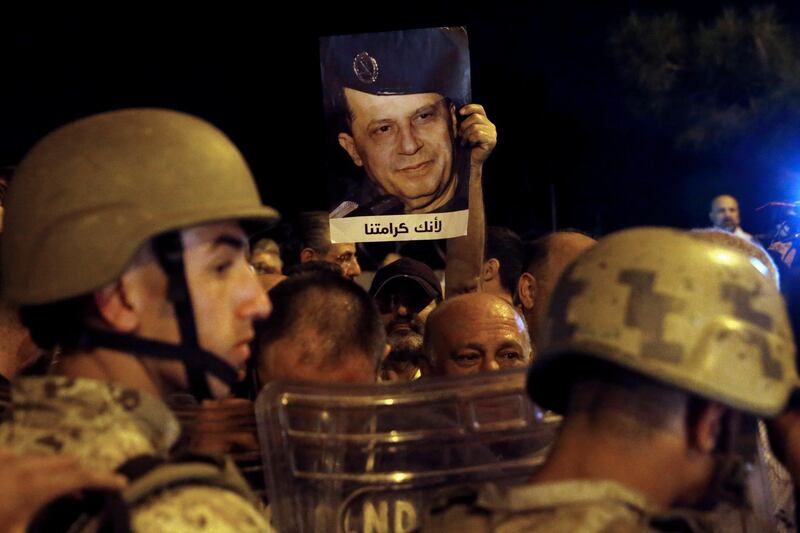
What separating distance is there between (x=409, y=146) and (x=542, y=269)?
3.37 feet

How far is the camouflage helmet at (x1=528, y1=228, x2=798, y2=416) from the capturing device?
2426 mm

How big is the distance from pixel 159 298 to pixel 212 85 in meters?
12.5

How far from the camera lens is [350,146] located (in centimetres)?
617

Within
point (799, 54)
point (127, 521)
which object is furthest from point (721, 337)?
point (799, 54)

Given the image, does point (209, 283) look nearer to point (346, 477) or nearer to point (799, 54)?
point (346, 477)

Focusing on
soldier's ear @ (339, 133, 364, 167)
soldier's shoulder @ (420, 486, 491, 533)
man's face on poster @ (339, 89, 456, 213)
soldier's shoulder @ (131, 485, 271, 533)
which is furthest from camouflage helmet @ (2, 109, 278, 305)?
soldier's ear @ (339, 133, 364, 167)

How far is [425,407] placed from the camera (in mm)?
3613

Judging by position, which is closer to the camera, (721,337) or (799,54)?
(721,337)

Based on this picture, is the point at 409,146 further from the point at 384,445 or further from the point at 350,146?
the point at 384,445

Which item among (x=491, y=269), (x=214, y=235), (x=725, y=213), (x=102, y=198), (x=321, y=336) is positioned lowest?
(x=725, y=213)

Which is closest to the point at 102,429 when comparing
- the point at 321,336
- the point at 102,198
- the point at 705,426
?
the point at 102,198

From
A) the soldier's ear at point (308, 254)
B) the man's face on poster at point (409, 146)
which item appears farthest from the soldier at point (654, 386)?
the soldier's ear at point (308, 254)

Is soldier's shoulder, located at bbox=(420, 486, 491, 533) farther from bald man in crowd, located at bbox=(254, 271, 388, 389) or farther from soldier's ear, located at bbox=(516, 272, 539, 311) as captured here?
soldier's ear, located at bbox=(516, 272, 539, 311)

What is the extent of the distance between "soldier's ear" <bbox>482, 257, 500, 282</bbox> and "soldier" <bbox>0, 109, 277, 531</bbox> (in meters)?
4.71
